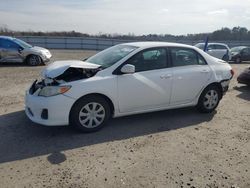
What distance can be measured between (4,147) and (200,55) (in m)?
4.40

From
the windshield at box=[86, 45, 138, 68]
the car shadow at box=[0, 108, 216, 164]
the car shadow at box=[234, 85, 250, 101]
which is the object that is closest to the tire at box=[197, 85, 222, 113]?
the car shadow at box=[0, 108, 216, 164]

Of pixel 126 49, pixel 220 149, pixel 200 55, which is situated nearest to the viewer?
pixel 220 149

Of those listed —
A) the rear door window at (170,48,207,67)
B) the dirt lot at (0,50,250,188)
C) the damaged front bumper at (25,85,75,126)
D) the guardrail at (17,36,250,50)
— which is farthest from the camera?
the guardrail at (17,36,250,50)

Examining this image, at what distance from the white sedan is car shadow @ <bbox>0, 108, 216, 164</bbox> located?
0.89 ft

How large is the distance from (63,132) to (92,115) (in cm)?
62

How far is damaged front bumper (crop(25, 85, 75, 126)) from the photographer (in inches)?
189

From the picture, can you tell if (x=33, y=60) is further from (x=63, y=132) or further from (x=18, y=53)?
(x=63, y=132)

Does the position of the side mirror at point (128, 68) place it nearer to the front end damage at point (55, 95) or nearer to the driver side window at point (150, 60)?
the driver side window at point (150, 60)

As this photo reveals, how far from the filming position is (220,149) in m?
4.74

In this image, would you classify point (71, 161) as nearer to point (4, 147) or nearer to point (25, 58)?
point (4, 147)

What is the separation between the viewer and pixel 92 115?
517 centimetres

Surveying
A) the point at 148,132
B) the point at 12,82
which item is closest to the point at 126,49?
the point at 148,132

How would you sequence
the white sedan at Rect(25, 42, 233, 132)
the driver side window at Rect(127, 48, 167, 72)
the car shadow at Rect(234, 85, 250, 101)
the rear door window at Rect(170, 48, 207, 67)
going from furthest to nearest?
the car shadow at Rect(234, 85, 250, 101), the rear door window at Rect(170, 48, 207, 67), the driver side window at Rect(127, 48, 167, 72), the white sedan at Rect(25, 42, 233, 132)

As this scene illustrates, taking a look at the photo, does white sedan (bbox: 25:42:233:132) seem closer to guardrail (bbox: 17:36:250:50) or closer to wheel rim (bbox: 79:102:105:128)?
wheel rim (bbox: 79:102:105:128)
